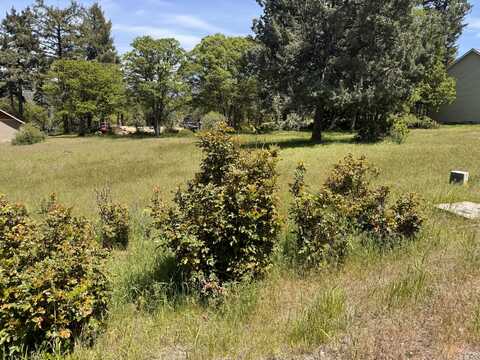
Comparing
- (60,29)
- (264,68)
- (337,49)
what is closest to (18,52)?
(60,29)

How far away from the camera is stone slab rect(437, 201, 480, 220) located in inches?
211

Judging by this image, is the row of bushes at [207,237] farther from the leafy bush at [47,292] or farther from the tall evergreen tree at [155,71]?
the tall evergreen tree at [155,71]

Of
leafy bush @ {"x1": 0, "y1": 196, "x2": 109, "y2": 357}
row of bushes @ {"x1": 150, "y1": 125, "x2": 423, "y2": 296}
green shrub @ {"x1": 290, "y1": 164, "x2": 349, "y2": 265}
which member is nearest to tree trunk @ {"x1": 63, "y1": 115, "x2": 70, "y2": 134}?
row of bushes @ {"x1": 150, "y1": 125, "x2": 423, "y2": 296}

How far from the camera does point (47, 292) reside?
7.79ft

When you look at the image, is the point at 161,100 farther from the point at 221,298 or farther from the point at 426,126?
the point at 221,298

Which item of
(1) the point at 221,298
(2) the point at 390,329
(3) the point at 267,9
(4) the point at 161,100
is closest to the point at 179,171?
(1) the point at 221,298

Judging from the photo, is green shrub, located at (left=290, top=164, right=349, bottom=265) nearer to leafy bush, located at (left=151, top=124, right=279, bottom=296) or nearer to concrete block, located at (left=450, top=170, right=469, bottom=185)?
leafy bush, located at (left=151, top=124, right=279, bottom=296)

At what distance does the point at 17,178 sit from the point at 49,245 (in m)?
11.4

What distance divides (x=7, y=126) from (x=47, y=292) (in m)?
39.5

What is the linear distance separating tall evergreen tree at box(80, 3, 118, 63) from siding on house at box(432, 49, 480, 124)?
147 feet

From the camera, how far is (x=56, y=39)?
44156 mm

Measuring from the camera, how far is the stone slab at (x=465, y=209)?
535 cm

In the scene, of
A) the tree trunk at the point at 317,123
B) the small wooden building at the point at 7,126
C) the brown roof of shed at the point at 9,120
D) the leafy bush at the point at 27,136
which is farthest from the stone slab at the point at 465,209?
the brown roof of shed at the point at 9,120

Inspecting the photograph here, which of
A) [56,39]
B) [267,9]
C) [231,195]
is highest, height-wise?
[56,39]
